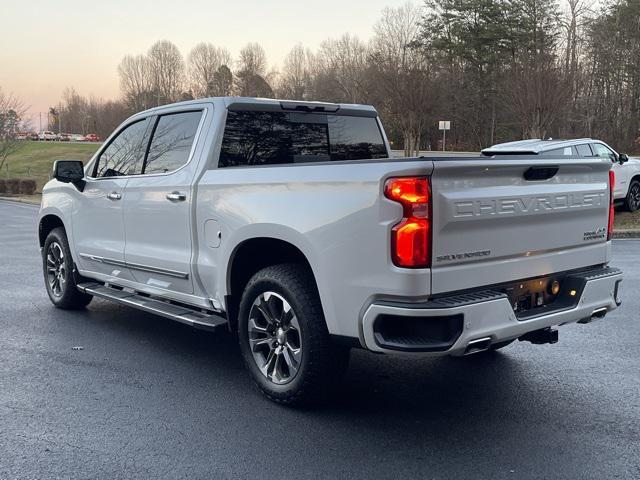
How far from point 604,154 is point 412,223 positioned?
12.8 metres

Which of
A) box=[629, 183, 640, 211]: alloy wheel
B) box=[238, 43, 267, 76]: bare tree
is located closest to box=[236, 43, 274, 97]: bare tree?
box=[238, 43, 267, 76]: bare tree

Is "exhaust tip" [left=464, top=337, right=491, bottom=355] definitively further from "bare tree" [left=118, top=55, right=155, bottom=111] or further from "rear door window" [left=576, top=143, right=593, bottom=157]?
"bare tree" [left=118, top=55, right=155, bottom=111]

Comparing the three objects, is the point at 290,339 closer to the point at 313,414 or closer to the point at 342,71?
the point at 313,414

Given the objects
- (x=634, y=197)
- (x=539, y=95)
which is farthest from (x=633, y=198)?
(x=539, y=95)

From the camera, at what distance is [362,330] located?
11.9ft

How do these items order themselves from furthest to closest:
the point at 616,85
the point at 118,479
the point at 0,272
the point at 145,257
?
the point at 616,85 < the point at 0,272 < the point at 145,257 < the point at 118,479

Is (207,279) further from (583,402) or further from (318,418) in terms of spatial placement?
(583,402)

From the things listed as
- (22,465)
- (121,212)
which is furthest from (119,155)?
(22,465)

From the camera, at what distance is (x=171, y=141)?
5.48 metres

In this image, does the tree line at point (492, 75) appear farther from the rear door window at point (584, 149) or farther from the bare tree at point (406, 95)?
the rear door window at point (584, 149)

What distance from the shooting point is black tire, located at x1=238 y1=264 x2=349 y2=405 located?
13.1 ft

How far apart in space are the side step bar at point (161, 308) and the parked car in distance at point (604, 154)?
865 cm

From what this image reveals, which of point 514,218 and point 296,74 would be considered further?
point 296,74

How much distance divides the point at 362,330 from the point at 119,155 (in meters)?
3.54
